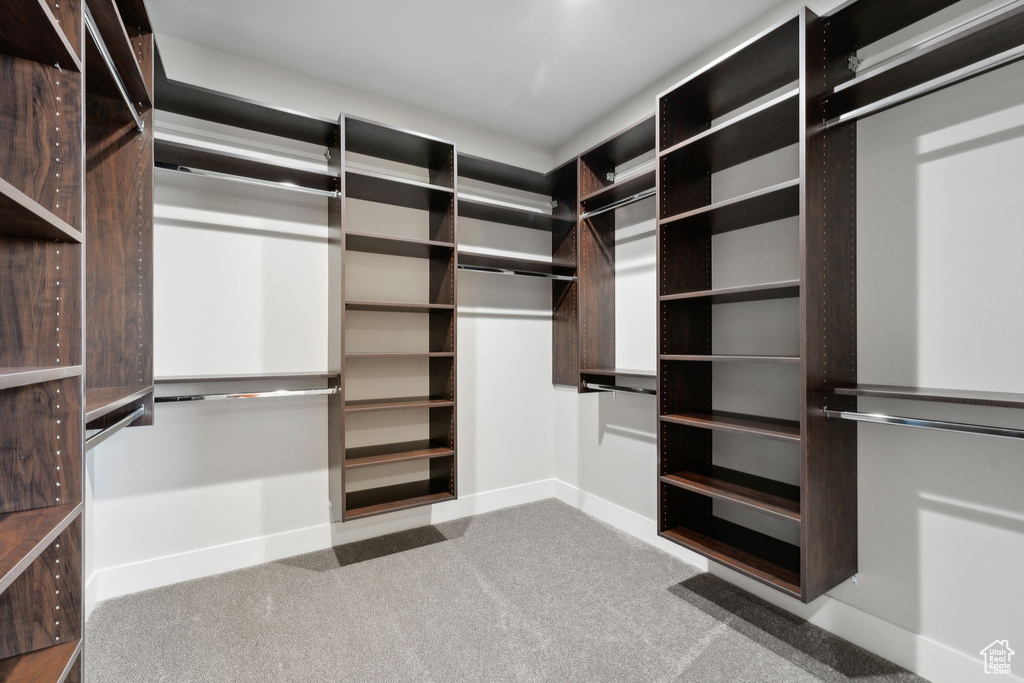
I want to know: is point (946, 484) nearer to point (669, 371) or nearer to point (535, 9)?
point (669, 371)

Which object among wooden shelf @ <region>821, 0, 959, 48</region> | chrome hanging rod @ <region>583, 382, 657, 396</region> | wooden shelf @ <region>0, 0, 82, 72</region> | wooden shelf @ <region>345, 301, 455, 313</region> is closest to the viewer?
wooden shelf @ <region>0, 0, 82, 72</region>

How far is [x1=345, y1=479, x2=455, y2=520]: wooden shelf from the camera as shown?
8.33 ft

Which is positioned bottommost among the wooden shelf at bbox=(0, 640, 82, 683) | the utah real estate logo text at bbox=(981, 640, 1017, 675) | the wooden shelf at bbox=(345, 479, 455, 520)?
the utah real estate logo text at bbox=(981, 640, 1017, 675)

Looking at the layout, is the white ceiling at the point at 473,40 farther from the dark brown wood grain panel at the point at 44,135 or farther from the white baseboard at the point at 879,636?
the white baseboard at the point at 879,636

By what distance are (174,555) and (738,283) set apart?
3130mm

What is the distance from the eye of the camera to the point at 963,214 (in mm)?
1608

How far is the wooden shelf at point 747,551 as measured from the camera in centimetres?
176

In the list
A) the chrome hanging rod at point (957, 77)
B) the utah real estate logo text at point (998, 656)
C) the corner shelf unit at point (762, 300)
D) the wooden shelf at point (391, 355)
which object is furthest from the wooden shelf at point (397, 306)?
the utah real estate logo text at point (998, 656)

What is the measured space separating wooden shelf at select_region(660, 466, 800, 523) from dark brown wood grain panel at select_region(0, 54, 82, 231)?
2.22m

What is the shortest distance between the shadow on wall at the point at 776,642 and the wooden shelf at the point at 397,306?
6.22 feet

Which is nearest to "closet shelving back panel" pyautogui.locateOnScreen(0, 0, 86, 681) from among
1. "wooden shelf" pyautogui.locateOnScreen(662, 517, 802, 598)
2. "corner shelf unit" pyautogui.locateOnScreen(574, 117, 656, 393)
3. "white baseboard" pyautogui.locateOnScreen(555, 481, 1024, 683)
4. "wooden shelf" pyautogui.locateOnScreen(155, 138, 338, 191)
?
"wooden shelf" pyautogui.locateOnScreen(155, 138, 338, 191)

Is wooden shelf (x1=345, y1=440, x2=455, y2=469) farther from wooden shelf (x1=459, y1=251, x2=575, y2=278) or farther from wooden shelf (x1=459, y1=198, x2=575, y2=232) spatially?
wooden shelf (x1=459, y1=198, x2=575, y2=232)

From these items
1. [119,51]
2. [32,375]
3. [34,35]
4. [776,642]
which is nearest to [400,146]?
[119,51]

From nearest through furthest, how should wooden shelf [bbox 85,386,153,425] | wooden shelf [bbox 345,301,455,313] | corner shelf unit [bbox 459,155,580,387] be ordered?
1. wooden shelf [bbox 85,386,153,425]
2. wooden shelf [bbox 345,301,455,313]
3. corner shelf unit [bbox 459,155,580,387]
